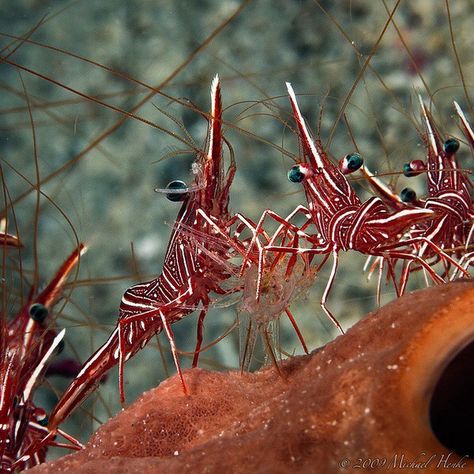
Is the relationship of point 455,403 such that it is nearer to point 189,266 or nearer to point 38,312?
point 189,266

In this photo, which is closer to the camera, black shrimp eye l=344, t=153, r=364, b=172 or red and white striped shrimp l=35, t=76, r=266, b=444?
black shrimp eye l=344, t=153, r=364, b=172

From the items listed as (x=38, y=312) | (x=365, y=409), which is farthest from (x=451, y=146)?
(x=38, y=312)

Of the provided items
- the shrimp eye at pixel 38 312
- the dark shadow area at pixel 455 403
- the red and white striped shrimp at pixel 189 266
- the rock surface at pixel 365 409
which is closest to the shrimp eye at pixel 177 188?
the red and white striped shrimp at pixel 189 266

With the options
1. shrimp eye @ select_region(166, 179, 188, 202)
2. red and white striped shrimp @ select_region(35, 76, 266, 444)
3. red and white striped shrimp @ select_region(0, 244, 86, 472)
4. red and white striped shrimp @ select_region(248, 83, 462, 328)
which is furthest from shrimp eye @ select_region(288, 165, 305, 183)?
red and white striped shrimp @ select_region(0, 244, 86, 472)

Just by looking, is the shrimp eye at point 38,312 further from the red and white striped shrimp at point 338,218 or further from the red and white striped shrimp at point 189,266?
the red and white striped shrimp at point 338,218

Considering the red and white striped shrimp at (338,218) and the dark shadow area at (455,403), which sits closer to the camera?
the dark shadow area at (455,403)

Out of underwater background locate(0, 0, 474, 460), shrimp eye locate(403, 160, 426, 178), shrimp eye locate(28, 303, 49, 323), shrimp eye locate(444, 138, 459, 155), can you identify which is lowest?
shrimp eye locate(28, 303, 49, 323)

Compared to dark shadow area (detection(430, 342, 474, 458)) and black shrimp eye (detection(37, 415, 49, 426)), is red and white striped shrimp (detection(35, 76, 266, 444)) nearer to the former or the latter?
black shrimp eye (detection(37, 415, 49, 426))

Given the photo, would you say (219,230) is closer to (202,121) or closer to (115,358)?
(115,358)
